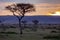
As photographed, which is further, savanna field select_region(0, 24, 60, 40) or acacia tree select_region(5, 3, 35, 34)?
acacia tree select_region(5, 3, 35, 34)

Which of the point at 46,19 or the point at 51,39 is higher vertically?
the point at 51,39

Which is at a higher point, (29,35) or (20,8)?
(20,8)

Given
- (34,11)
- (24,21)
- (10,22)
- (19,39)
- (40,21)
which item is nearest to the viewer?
(19,39)

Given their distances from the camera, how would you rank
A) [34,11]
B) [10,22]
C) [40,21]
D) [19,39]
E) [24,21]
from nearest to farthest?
1. [19,39]
2. [34,11]
3. [10,22]
4. [24,21]
5. [40,21]

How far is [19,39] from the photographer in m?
18.7

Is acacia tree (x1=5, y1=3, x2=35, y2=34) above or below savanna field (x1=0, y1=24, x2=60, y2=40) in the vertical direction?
above

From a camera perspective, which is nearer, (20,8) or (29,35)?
(29,35)

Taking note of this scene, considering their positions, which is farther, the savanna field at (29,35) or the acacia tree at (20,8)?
the acacia tree at (20,8)

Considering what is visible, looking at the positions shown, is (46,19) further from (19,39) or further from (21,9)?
(19,39)

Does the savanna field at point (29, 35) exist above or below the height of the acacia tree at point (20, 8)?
below

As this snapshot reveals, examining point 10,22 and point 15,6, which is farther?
point 10,22

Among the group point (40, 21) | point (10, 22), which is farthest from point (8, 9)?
point (40, 21)

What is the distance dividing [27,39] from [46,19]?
83.2ft

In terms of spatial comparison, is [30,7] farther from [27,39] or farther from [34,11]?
[27,39]
